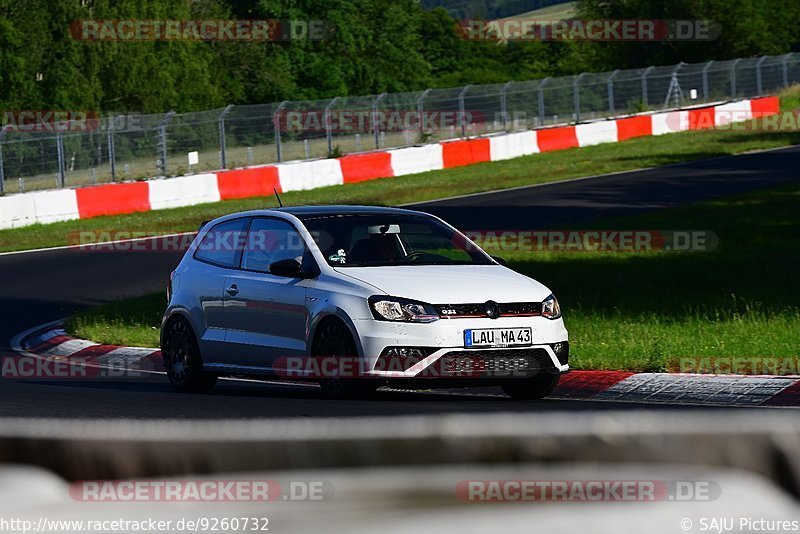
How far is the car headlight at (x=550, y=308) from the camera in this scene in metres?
9.93

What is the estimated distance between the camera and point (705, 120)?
48688mm

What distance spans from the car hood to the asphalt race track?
2.38 feet

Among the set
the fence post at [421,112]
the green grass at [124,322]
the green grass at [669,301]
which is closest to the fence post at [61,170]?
the fence post at [421,112]

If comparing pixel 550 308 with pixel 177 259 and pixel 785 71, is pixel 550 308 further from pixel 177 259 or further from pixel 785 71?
pixel 785 71

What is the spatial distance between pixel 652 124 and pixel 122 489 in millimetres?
46010

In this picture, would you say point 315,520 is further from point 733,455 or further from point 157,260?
point 157,260

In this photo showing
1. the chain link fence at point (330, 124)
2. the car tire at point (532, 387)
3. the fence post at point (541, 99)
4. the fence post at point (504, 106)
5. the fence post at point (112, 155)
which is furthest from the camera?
the fence post at point (541, 99)

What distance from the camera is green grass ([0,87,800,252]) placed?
28.5 metres

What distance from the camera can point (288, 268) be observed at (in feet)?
34.1

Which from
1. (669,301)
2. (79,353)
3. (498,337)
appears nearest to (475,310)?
(498,337)

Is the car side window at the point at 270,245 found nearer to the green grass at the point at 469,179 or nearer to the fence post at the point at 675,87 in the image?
the green grass at the point at 469,179

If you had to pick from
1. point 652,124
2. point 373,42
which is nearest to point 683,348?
point 652,124

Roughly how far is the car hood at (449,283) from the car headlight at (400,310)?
0.14 feet

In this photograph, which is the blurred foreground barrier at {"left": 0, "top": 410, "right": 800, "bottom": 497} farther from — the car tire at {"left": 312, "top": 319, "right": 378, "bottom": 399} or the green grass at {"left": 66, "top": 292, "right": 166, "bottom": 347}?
the green grass at {"left": 66, "top": 292, "right": 166, "bottom": 347}
